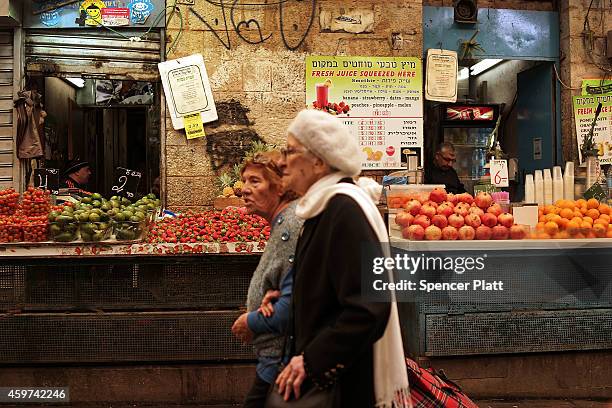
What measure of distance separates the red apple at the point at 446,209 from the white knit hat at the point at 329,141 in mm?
2751

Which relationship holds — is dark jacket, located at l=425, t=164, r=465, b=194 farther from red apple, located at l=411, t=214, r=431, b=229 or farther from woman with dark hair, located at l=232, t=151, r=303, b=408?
woman with dark hair, located at l=232, t=151, r=303, b=408

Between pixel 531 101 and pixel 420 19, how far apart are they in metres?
2.54

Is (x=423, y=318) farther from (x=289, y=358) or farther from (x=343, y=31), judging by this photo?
(x=343, y=31)

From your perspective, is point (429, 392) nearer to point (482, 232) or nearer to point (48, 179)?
point (482, 232)

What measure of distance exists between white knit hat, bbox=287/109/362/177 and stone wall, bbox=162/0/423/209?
17.6ft

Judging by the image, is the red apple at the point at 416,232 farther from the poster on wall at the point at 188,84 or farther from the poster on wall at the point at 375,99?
the poster on wall at the point at 188,84

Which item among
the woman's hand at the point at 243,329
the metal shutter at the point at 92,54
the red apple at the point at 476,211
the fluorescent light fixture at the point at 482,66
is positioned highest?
the fluorescent light fixture at the point at 482,66

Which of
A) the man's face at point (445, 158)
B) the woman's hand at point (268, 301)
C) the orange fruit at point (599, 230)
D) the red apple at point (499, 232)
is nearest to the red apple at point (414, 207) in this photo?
the red apple at point (499, 232)

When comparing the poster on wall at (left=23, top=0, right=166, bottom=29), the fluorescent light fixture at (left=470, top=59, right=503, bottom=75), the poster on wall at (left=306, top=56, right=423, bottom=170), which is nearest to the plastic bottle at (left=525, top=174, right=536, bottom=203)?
the poster on wall at (left=306, top=56, right=423, bottom=170)

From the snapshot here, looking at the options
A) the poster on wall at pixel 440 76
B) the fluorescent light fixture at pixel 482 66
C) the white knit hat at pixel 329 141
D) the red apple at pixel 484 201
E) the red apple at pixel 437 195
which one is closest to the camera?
the white knit hat at pixel 329 141

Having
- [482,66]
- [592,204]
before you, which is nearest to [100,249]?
[592,204]

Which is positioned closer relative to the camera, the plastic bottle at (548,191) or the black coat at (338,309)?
the black coat at (338,309)

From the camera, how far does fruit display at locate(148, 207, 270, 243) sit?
17.4 feet

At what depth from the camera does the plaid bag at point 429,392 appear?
3.36 m
